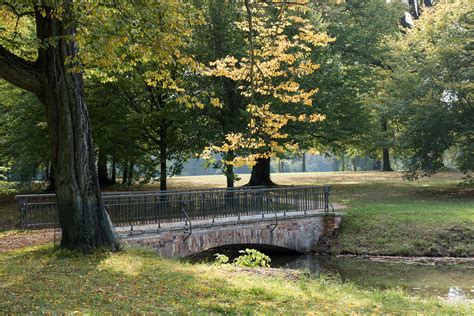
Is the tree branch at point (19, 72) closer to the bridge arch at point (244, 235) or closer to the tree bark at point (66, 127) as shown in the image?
the tree bark at point (66, 127)

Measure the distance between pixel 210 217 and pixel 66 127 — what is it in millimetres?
7211

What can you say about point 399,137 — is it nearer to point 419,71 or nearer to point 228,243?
point 419,71

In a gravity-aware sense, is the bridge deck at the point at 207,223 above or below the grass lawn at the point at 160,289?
above

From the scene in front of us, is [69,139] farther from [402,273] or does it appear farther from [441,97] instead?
[441,97]

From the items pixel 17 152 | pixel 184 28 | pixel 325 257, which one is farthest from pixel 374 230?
pixel 17 152

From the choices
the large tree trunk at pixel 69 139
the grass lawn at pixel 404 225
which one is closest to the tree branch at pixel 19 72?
the large tree trunk at pixel 69 139

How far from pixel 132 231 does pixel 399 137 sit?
19123mm

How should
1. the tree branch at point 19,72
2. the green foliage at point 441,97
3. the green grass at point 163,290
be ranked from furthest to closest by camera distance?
the green foliage at point 441,97 → the tree branch at point 19,72 → the green grass at point 163,290

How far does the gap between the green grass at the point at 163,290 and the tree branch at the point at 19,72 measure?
4024mm

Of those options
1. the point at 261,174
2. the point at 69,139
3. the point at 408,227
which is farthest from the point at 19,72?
the point at 261,174

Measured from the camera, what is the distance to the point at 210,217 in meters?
17.6

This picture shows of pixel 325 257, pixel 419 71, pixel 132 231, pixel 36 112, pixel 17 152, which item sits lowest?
pixel 325 257

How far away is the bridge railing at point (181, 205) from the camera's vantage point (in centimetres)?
1559

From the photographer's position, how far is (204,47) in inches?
944
